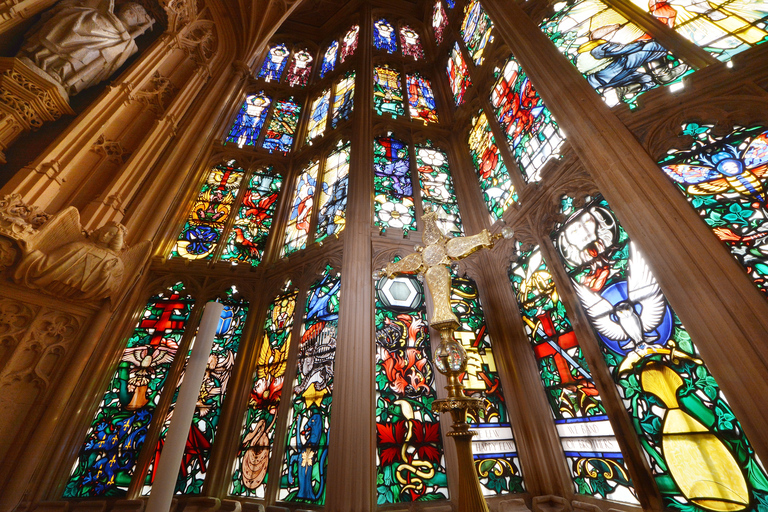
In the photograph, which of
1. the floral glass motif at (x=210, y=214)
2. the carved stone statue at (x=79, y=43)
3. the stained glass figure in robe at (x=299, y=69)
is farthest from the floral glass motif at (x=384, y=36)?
the carved stone statue at (x=79, y=43)

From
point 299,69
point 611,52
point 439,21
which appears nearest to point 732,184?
point 611,52

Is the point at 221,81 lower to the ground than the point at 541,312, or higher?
higher

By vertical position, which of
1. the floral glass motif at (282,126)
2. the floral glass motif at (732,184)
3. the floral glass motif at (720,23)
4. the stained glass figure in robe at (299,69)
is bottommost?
the floral glass motif at (732,184)

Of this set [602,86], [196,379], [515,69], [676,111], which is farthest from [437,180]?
[196,379]

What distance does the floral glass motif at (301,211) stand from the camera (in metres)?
5.18

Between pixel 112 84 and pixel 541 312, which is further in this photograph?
pixel 112 84

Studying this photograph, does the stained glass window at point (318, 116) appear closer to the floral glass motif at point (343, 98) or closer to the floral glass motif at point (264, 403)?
the floral glass motif at point (343, 98)

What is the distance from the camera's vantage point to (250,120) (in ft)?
24.1

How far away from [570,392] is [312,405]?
2.40 m

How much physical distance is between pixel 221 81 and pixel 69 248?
13.8ft

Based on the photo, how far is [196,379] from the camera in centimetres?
156

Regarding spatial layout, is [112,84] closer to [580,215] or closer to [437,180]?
[437,180]

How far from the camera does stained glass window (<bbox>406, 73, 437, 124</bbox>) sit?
260 inches

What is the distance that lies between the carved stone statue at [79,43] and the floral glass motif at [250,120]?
8.74 feet
